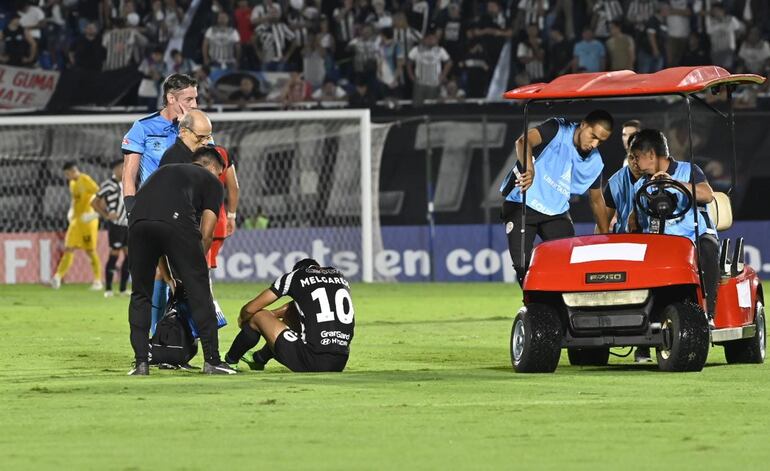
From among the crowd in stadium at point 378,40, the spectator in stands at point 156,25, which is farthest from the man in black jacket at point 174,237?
the spectator in stands at point 156,25

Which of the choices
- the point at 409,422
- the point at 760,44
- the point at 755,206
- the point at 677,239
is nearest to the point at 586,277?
the point at 677,239

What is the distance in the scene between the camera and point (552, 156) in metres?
12.0

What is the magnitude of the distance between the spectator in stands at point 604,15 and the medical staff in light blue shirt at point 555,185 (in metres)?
16.1

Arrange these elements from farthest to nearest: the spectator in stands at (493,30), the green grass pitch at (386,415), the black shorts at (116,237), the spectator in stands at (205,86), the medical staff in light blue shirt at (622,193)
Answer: the spectator in stands at (493,30)
the spectator in stands at (205,86)
the black shorts at (116,237)
the medical staff in light blue shirt at (622,193)
the green grass pitch at (386,415)

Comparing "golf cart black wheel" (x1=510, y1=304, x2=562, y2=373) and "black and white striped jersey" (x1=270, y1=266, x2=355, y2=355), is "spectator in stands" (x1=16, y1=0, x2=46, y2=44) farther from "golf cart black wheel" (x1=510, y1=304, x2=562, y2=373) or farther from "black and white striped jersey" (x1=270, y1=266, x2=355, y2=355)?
"golf cart black wheel" (x1=510, y1=304, x2=562, y2=373)

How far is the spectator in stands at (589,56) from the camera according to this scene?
88.7 ft

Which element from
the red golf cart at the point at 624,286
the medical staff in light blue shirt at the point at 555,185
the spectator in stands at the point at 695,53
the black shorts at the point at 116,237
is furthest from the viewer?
the spectator in stands at the point at 695,53

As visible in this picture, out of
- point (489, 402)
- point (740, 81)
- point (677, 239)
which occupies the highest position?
point (740, 81)

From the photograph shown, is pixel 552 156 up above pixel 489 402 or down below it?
above

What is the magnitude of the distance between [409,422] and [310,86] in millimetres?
20313

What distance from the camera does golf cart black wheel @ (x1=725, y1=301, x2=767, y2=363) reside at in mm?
11602

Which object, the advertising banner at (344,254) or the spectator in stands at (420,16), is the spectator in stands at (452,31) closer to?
the spectator in stands at (420,16)

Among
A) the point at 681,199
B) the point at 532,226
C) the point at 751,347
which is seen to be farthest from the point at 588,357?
the point at 681,199

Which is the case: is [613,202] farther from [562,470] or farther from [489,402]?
[562,470]
